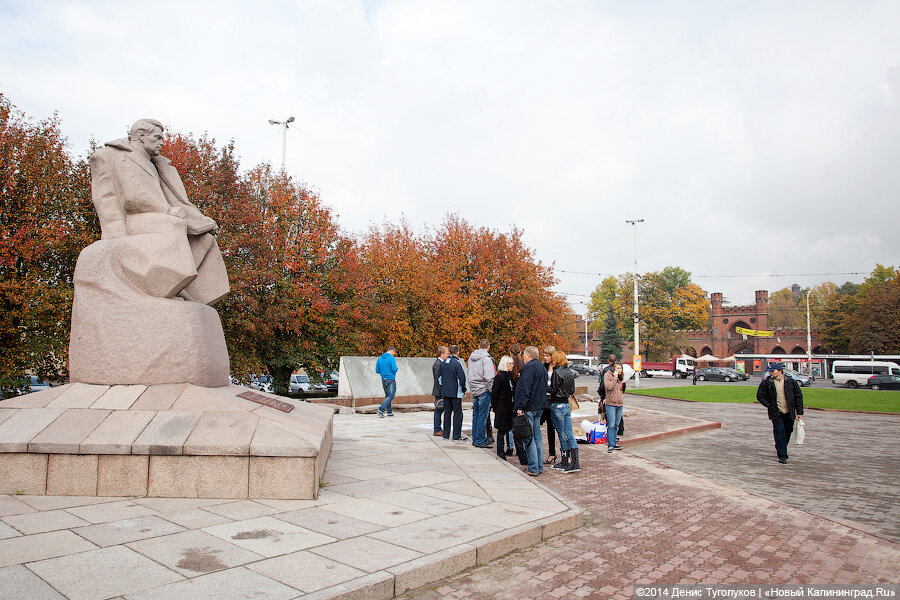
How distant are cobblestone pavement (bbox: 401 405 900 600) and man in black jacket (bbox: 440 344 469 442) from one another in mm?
3471

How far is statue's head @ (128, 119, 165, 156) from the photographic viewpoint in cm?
760

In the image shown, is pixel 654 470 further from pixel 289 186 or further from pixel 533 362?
pixel 289 186

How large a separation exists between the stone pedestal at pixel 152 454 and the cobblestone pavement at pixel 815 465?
5.91 m

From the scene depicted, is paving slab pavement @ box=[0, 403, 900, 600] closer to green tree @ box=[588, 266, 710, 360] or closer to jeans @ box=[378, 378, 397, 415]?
jeans @ box=[378, 378, 397, 415]

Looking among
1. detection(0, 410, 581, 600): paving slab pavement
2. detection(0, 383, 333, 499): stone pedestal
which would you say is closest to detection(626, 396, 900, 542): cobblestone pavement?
detection(0, 410, 581, 600): paving slab pavement

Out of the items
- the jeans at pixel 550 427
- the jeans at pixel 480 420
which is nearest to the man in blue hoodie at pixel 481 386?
the jeans at pixel 480 420

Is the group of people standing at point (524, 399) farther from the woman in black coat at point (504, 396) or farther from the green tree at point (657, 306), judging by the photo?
the green tree at point (657, 306)

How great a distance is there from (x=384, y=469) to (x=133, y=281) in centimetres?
387

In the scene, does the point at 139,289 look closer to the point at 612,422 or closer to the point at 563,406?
the point at 563,406

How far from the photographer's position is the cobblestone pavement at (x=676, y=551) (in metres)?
4.32

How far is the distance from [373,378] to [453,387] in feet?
27.1

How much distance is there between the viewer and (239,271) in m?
18.8

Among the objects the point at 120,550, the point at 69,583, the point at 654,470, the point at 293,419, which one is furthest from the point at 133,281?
the point at 654,470

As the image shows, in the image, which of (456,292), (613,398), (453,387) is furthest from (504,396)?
(456,292)
